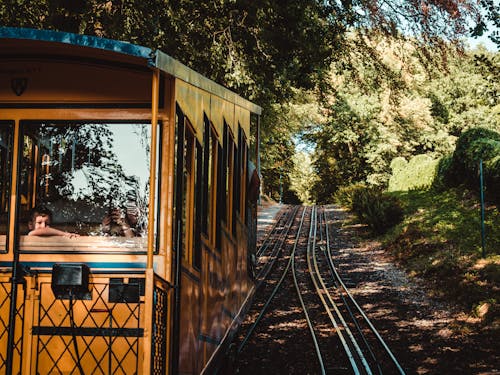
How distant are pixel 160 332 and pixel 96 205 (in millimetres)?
1158

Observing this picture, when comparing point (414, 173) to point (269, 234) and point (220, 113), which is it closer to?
point (269, 234)

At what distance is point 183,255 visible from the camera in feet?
13.9

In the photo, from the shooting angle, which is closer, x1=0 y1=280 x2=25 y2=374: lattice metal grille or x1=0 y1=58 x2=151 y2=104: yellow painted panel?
x1=0 y1=280 x2=25 y2=374: lattice metal grille

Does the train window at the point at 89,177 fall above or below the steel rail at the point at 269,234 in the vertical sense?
above

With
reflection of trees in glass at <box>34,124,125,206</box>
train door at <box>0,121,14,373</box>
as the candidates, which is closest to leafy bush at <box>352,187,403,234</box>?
reflection of trees in glass at <box>34,124,125,206</box>

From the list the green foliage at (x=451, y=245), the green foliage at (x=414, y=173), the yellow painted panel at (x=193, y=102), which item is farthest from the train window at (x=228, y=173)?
the green foliage at (x=414, y=173)

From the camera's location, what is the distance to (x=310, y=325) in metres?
9.80

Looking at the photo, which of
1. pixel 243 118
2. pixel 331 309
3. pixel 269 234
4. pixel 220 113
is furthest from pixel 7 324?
pixel 269 234

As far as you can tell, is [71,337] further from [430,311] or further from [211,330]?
[430,311]

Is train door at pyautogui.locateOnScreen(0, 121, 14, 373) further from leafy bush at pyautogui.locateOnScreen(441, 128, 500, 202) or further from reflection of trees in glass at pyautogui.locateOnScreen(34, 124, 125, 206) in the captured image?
leafy bush at pyautogui.locateOnScreen(441, 128, 500, 202)

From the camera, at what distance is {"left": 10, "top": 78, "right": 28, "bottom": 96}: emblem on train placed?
4164mm

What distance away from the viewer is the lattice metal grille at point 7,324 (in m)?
3.93

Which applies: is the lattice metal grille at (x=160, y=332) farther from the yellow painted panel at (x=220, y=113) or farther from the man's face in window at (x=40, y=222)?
the yellow painted panel at (x=220, y=113)

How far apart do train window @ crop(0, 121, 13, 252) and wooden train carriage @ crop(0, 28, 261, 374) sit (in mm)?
11
